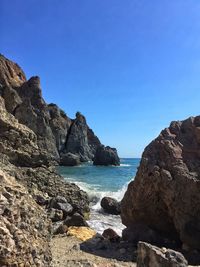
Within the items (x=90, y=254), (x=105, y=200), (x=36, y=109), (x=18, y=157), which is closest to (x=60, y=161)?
(x=36, y=109)

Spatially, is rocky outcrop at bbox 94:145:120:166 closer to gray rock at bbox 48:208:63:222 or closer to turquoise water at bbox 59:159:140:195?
turquoise water at bbox 59:159:140:195

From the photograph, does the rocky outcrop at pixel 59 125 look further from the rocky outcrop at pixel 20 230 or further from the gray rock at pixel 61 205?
the rocky outcrop at pixel 20 230

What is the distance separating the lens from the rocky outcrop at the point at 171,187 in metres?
9.71

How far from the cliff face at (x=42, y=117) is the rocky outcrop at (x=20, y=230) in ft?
204

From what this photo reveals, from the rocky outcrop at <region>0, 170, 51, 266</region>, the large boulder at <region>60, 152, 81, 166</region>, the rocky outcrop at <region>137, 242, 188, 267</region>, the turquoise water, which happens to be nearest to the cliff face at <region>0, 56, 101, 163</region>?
the large boulder at <region>60, 152, 81, 166</region>

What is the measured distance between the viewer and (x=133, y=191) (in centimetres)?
1138

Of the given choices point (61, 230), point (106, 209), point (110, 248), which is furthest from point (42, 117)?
point (110, 248)

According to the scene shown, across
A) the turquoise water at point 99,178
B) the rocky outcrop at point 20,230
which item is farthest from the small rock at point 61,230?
the turquoise water at point 99,178

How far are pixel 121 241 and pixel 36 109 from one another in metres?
74.8

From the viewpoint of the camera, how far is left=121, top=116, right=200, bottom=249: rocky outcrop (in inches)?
382

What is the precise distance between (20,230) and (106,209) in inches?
589

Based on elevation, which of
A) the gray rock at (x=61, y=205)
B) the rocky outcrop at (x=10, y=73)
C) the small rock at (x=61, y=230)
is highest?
the rocky outcrop at (x=10, y=73)

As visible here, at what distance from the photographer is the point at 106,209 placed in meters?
18.9

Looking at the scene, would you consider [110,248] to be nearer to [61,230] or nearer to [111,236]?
[111,236]
